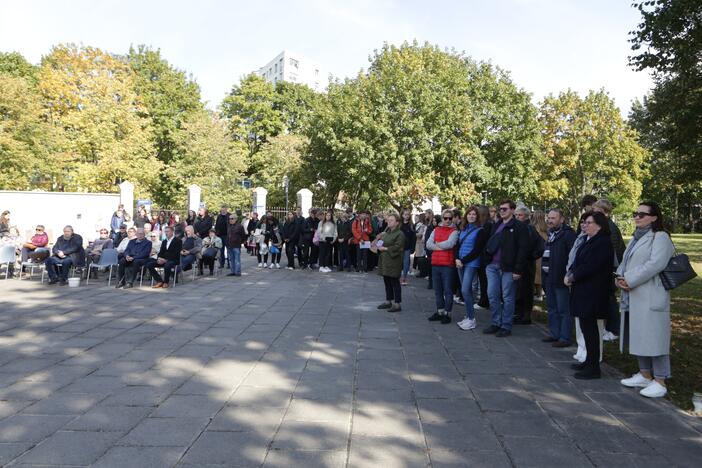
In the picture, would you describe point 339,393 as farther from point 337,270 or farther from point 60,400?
point 337,270

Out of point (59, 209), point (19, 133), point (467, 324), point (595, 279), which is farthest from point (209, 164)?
point (595, 279)

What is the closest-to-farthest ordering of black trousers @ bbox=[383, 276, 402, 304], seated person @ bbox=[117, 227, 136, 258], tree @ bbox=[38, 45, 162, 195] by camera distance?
black trousers @ bbox=[383, 276, 402, 304] → seated person @ bbox=[117, 227, 136, 258] → tree @ bbox=[38, 45, 162, 195]

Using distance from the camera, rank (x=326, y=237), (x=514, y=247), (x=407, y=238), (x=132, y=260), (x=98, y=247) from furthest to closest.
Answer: (x=326, y=237)
(x=407, y=238)
(x=98, y=247)
(x=132, y=260)
(x=514, y=247)

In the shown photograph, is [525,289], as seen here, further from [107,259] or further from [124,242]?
[124,242]

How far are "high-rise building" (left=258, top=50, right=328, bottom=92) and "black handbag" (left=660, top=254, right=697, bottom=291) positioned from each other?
288ft

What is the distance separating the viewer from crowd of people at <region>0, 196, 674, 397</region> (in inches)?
204

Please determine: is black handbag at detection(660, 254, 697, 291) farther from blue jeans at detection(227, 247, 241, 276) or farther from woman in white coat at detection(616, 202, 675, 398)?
blue jeans at detection(227, 247, 241, 276)

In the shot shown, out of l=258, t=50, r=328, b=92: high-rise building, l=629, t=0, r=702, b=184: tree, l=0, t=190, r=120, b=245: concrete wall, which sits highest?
l=258, t=50, r=328, b=92: high-rise building

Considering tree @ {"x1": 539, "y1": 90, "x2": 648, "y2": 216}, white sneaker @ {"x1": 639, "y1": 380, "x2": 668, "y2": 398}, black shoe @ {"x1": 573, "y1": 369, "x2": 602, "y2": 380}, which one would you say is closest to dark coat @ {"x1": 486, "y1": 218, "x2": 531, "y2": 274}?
black shoe @ {"x1": 573, "y1": 369, "x2": 602, "y2": 380}

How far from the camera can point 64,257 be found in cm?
1203

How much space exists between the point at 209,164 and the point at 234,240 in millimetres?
24974

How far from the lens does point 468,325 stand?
26.2 ft

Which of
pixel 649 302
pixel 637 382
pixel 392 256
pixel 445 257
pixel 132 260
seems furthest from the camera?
pixel 132 260

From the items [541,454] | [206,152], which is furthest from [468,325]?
[206,152]
